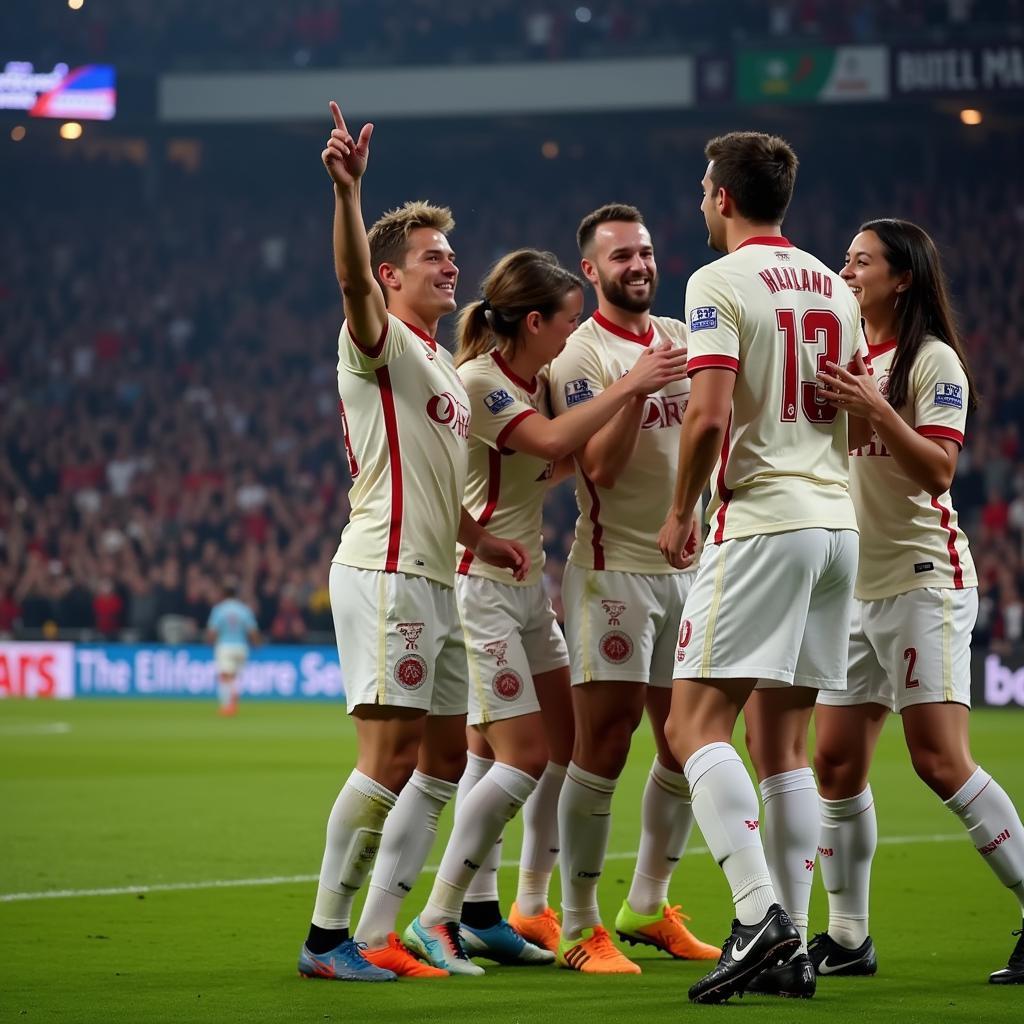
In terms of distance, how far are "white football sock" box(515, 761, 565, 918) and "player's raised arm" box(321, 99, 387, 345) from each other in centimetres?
203

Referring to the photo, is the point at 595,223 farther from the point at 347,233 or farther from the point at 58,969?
the point at 58,969

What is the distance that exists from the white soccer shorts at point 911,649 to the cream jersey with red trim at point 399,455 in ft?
4.71

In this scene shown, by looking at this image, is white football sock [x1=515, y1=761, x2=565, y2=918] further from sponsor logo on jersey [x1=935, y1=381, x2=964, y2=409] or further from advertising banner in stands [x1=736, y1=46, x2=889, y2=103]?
advertising banner in stands [x1=736, y1=46, x2=889, y2=103]

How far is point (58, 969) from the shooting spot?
18.9 ft

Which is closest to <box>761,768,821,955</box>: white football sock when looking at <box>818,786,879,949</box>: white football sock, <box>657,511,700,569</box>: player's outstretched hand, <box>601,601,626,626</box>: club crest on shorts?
<box>818,786,879,949</box>: white football sock

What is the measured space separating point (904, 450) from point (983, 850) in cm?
134

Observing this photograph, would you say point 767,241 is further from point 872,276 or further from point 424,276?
point 424,276

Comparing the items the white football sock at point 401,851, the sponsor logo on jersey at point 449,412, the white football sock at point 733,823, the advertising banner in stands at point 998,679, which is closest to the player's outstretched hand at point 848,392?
the white football sock at point 733,823

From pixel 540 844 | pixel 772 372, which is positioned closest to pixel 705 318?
pixel 772 372

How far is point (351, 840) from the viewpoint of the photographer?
5520 mm

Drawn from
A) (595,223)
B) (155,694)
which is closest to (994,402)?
(155,694)

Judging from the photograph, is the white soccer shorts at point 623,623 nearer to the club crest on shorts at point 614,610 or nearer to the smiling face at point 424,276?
the club crest on shorts at point 614,610

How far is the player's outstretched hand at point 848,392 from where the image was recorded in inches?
205

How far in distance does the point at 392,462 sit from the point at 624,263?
1.36m
